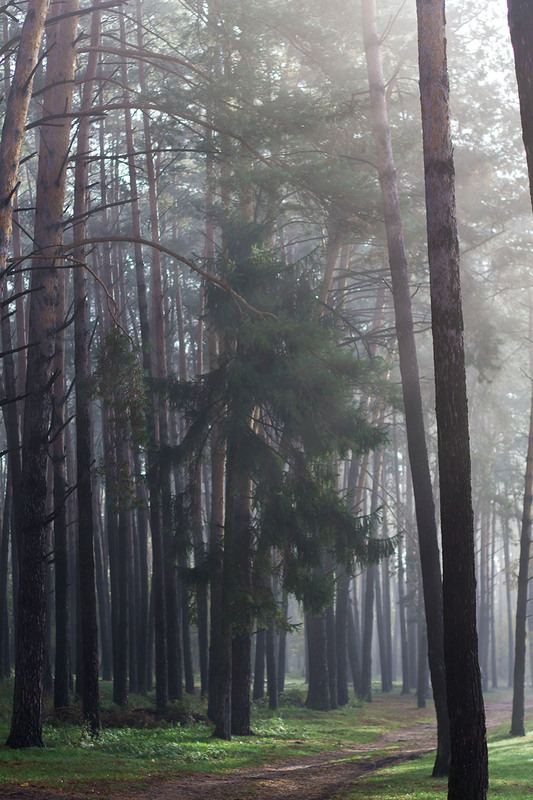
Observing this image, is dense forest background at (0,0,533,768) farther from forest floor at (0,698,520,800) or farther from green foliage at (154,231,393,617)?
forest floor at (0,698,520,800)

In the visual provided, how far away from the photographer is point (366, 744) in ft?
62.8

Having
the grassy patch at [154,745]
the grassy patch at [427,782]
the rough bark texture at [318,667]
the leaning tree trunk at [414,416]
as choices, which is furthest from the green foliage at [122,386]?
the rough bark texture at [318,667]

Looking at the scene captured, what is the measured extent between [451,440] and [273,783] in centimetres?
665

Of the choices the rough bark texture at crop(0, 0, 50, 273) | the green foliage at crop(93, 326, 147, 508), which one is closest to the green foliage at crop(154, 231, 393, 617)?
the green foliage at crop(93, 326, 147, 508)

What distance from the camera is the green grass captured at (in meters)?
10.2

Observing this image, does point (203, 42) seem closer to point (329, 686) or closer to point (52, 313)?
point (52, 313)

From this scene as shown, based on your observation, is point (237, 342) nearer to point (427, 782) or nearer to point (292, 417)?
point (292, 417)

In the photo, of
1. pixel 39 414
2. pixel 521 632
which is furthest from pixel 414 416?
pixel 521 632

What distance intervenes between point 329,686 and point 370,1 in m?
20.6

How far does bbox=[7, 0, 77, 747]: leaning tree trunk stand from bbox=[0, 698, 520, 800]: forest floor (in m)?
2.19

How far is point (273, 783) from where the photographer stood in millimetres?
11852

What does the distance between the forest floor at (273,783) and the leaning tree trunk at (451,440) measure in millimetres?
3525

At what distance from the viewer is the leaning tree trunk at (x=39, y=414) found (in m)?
11.8

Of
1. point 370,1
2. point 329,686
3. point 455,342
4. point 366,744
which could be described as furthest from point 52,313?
point 329,686
